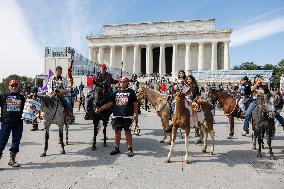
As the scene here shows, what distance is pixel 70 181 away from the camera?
618 cm

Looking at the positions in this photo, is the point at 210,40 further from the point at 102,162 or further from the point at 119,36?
the point at 102,162

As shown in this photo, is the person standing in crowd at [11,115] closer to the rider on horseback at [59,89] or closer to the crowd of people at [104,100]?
the crowd of people at [104,100]

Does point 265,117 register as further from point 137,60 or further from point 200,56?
point 137,60

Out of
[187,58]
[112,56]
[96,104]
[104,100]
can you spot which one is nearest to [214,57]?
[187,58]

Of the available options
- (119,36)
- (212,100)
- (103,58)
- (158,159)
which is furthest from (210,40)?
(158,159)

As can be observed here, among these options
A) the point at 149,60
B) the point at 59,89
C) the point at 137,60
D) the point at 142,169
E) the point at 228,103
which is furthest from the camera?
the point at 137,60

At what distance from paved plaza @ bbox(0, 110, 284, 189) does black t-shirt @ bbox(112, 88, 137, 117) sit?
3.87ft

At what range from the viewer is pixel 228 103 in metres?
12.9

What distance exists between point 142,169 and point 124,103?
7.78 ft

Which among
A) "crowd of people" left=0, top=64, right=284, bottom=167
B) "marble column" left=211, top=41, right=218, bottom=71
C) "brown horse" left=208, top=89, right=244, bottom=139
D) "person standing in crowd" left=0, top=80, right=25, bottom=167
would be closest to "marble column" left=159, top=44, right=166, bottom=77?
"marble column" left=211, top=41, right=218, bottom=71

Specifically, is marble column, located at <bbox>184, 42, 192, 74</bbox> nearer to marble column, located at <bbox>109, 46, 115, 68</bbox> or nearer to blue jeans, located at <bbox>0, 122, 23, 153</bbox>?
marble column, located at <bbox>109, 46, 115, 68</bbox>

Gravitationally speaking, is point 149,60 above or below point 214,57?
below

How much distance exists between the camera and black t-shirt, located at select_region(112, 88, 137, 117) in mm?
9031

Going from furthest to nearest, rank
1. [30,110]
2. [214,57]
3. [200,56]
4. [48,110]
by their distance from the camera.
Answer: [200,56]
[214,57]
[48,110]
[30,110]
